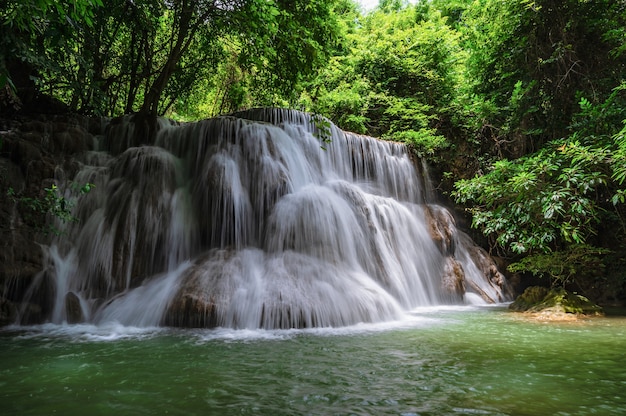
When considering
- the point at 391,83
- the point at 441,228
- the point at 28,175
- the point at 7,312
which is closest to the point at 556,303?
the point at 441,228

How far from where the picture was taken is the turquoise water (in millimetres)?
2658

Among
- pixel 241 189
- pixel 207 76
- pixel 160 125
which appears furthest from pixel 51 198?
pixel 207 76

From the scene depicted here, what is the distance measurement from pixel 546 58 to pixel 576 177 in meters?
5.10

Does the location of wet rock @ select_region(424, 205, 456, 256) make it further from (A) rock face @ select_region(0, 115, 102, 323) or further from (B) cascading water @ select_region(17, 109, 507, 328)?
(A) rock face @ select_region(0, 115, 102, 323)

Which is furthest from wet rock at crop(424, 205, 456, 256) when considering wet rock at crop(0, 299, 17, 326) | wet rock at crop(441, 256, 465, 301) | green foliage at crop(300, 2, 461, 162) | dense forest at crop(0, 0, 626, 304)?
wet rock at crop(0, 299, 17, 326)

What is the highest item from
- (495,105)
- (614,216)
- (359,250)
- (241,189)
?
(495,105)

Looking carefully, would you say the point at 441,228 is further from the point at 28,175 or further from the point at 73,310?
the point at 28,175

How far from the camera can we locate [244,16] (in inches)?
196

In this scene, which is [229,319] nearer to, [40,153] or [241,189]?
[241,189]

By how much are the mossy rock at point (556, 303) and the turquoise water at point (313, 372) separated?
179 cm

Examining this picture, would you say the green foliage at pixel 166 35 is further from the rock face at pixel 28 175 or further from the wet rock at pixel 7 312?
the wet rock at pixel 7 312

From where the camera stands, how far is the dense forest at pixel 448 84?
5547mm

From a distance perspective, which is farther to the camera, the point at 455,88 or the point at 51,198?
the point at 455,88

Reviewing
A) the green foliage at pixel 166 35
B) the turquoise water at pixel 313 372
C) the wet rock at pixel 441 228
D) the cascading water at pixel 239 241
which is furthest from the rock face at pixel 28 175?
the wet rock at pixel 441 228
